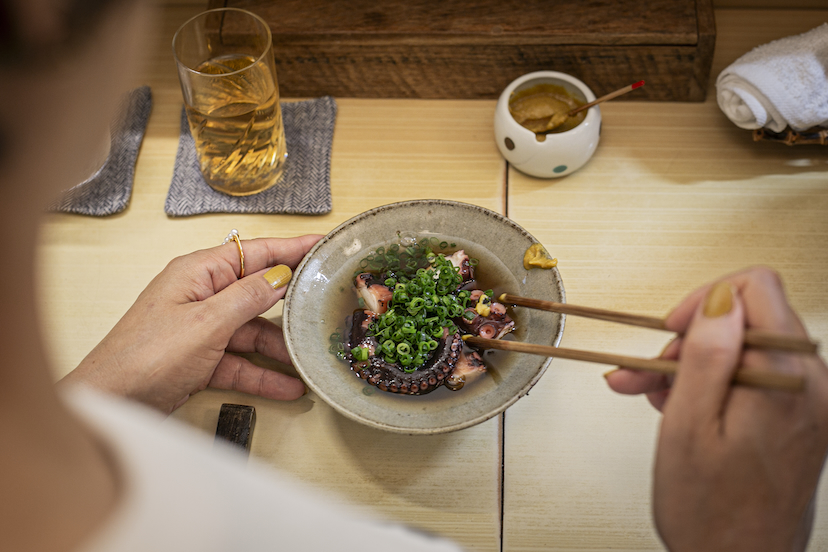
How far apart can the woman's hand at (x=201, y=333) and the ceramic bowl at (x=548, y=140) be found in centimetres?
52

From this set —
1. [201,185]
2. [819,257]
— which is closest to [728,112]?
[819,257]

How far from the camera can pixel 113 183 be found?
1495 mm

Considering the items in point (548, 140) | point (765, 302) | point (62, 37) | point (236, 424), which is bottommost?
point (236, 424)

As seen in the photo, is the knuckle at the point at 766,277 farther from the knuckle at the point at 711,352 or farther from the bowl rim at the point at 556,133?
the bowl rim at the point at 556,133

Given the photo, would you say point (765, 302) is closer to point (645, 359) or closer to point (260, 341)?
point (645, 359)

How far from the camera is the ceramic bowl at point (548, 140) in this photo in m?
1.36

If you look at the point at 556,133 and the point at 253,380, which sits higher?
the point at 556,133

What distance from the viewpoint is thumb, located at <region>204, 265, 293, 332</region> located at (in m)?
1.09

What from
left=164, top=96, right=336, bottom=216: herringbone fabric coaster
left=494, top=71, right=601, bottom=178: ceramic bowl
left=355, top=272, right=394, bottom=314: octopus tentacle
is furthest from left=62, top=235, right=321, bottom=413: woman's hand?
left=494, top=71, right=601, bottom=178: ceramic bowl

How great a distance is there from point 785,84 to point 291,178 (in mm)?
1143

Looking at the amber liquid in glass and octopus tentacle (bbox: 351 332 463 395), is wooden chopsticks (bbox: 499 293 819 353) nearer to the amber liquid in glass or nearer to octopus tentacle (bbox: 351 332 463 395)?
octopus tentacle (bbox: 351 332 463 395)

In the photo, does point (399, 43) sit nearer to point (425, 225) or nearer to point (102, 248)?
point (425, 225)

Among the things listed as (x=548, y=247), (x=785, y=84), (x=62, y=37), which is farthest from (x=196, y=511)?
(x=785, y=84)

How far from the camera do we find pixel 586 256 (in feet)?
4.46
